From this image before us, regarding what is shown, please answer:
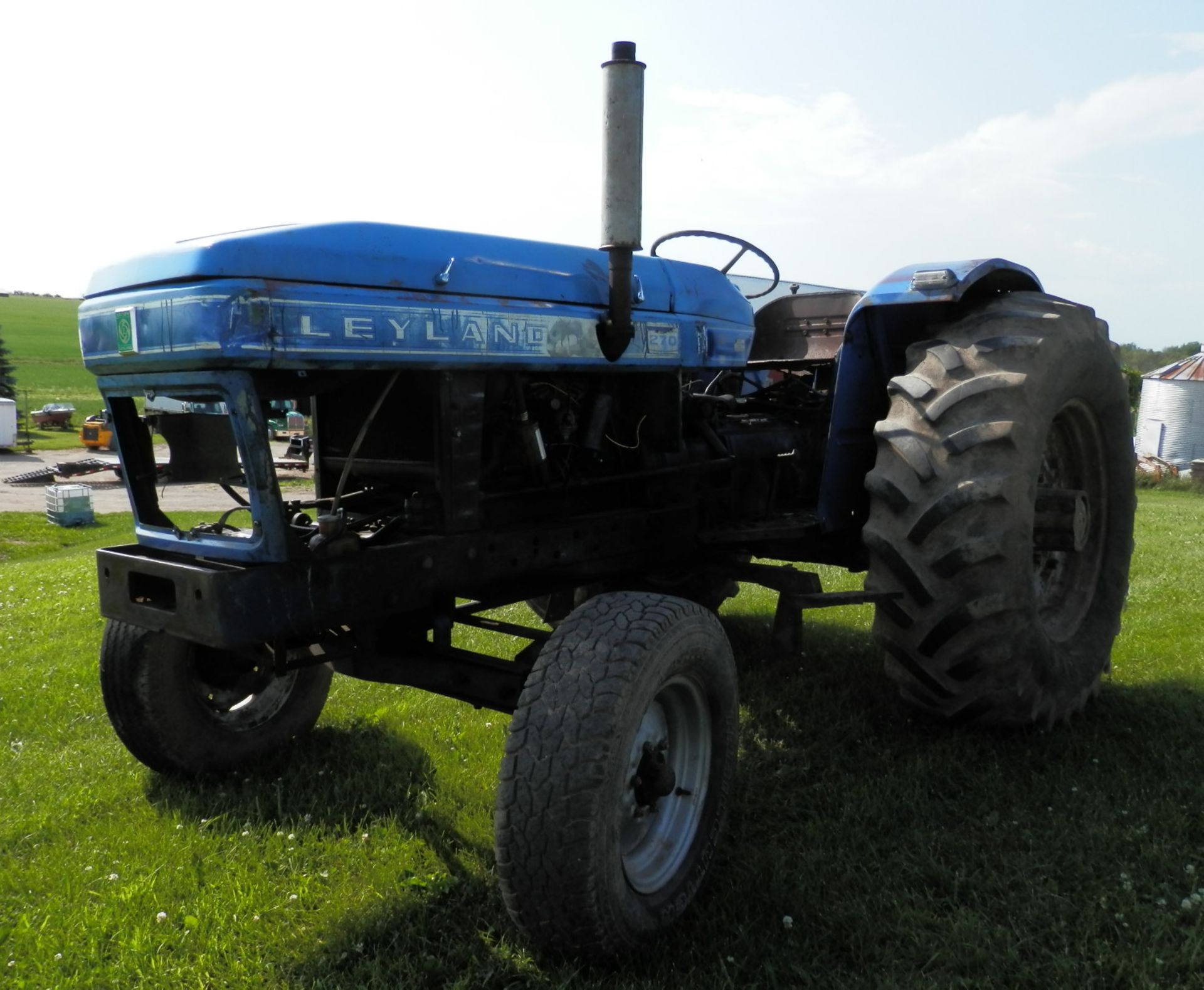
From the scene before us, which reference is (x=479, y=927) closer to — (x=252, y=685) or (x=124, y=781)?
(x=252, y=685)

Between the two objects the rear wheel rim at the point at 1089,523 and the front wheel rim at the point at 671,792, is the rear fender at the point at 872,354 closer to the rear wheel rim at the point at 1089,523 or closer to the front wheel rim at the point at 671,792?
the rear wheel rim at the point at 1089,523

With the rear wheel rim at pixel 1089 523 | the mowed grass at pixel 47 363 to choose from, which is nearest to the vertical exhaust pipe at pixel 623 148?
the rear wheel rim at pixel 1089 523

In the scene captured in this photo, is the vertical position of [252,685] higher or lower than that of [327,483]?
lower

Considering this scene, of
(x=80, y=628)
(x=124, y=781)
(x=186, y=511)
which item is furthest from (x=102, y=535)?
(x=124, y=781)

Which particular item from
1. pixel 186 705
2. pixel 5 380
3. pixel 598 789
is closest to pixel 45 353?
pixel 5 380

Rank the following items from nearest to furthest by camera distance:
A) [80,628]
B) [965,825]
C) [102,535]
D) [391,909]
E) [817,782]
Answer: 1. [391,909]
2. [965,825]
3. [817,782]
4. [80,628]
5. [102,535]

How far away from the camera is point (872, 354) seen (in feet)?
12.2

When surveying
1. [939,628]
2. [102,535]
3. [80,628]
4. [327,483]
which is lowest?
[102,535]

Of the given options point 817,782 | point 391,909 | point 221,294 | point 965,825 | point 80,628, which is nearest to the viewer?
point 221,294

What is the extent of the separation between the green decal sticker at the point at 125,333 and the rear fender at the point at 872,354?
223 cm

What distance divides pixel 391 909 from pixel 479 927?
0.79 feet

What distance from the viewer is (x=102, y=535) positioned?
40.4 feet

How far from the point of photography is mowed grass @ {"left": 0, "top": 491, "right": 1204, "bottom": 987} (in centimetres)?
239

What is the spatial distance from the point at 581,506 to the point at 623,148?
1.10m
